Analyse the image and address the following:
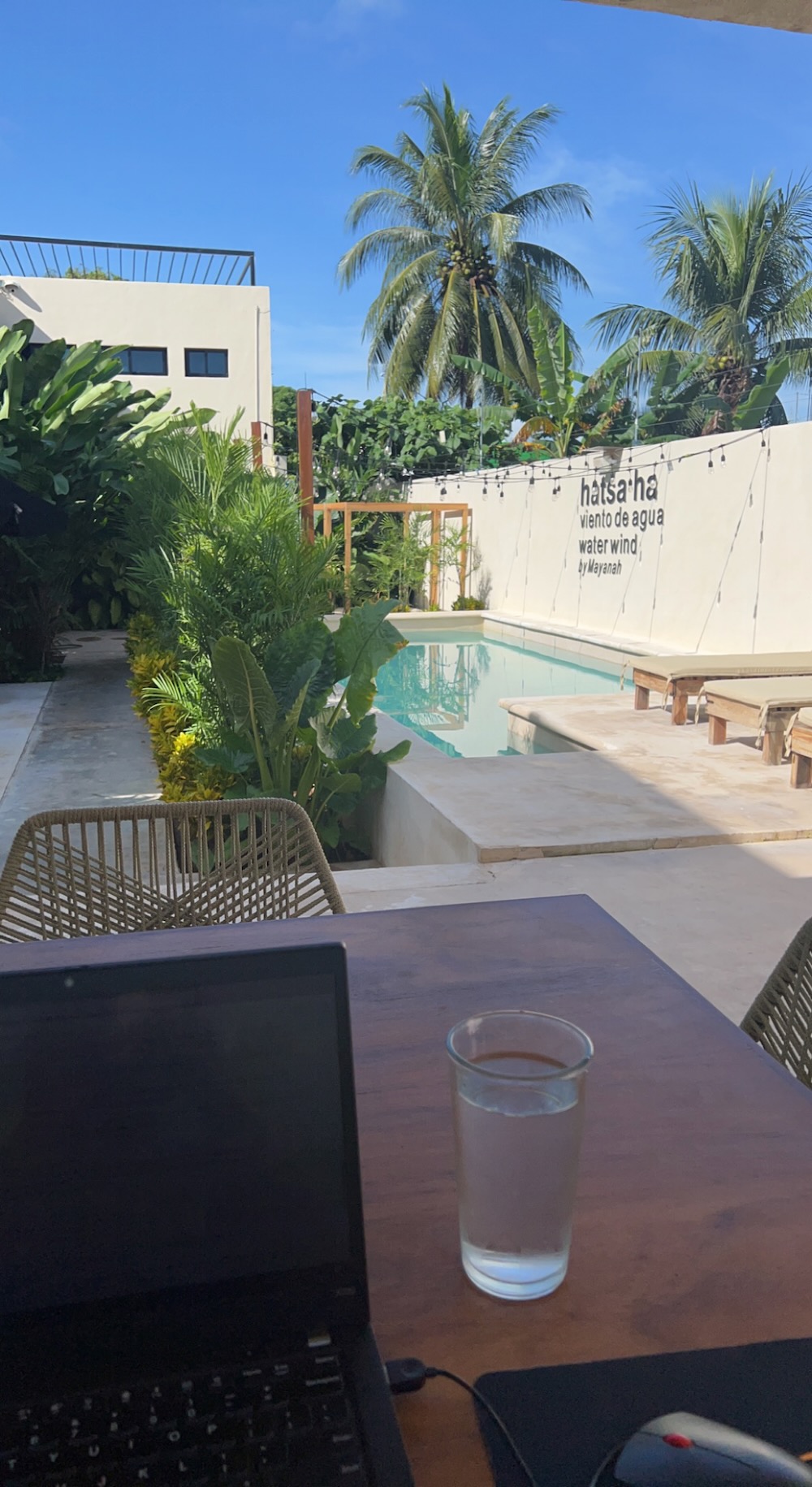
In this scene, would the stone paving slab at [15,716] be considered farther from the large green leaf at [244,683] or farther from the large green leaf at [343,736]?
the large green leaf at [343,736]

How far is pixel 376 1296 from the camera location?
0.69 m

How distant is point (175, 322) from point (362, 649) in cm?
1273

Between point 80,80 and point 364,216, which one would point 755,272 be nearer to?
point 364,216

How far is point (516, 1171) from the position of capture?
67 cm

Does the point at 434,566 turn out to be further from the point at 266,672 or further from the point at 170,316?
the point at 266,672

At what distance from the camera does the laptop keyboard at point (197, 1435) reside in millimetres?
528

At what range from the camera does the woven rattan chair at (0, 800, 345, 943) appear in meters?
1.72

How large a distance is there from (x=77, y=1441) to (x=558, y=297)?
2343 centimetres

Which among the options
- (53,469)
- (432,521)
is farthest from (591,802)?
(432,521)

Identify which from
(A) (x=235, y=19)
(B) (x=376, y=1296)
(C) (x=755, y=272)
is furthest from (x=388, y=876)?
(A) (x=235, y=19)

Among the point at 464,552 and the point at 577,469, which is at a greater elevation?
the point at 577,469

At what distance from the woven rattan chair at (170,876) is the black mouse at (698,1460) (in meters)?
1.22

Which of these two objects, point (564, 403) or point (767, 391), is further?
point (564, 403)

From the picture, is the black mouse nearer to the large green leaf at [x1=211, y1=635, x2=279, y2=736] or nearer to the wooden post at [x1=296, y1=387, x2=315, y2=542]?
the large green leaf at [x1=211, y1=635, x2=279, y2=736]
